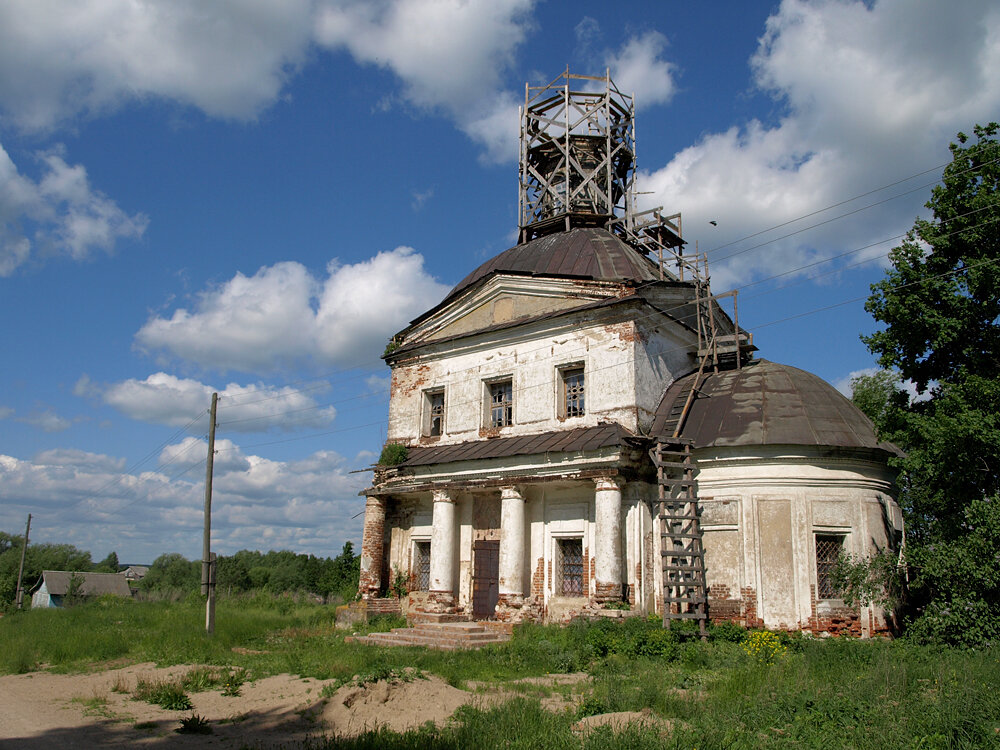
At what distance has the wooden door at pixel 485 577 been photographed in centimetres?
1936

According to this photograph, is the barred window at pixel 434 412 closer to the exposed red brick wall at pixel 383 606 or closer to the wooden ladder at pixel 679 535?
the exposed red brick wall at pixel 383 606

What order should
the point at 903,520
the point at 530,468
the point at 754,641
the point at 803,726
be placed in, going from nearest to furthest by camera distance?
1. the point at 803,726
2. the point at 754,641
3. the point at 903,520
4. the point at 530,468

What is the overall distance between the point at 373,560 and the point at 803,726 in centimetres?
1531

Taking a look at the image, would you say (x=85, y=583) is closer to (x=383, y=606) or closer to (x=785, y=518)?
(x=383, y=606)

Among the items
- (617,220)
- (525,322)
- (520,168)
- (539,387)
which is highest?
(520,168)

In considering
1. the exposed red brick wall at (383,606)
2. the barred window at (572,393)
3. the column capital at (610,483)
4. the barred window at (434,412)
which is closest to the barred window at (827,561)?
the column capital at (610,483)

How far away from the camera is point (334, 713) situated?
931 centimetres

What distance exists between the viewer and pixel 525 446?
→ 18656 millimetres

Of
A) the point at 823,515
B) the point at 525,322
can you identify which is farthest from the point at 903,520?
the point at 525,322

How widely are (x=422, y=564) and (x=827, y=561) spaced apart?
436 inches

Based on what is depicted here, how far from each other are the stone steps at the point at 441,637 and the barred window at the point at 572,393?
19.2ft

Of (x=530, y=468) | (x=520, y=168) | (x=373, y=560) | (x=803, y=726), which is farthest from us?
(x=520, y=168)

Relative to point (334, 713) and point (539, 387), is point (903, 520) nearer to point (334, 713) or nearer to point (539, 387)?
point (539, 387)

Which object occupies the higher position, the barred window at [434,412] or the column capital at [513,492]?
the barred window at [434,412]
